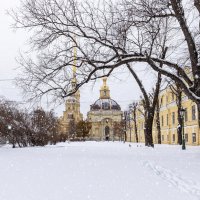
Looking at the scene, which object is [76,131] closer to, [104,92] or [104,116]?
[104,116]

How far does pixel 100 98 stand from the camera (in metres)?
173

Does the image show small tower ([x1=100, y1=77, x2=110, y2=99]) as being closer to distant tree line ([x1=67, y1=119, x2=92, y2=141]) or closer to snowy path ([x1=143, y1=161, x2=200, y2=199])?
distant tree line ([x1=67, y1=119, x2=92, y2=141])

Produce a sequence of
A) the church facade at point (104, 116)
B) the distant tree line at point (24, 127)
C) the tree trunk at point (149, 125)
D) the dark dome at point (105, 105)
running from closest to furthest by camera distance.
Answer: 1. the tree trunk at point (149, 125)
2. the distant tree line at point (24, 127)
3. the church facade at point (104, 116)
4. the dark dome at point (105, 105)

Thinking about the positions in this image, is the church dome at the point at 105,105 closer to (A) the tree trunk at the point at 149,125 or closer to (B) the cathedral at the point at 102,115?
(B) the cathedral at the point at 102,115

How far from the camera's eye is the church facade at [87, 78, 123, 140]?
162750mm

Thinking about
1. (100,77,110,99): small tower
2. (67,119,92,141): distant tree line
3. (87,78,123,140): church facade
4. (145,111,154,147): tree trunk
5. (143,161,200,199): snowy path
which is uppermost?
(100,77,110,99): small tower

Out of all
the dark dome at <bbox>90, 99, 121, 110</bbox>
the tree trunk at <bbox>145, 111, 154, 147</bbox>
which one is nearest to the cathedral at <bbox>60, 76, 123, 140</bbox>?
the dark dome at <bbox>90, 99, 121, 110</bbox>

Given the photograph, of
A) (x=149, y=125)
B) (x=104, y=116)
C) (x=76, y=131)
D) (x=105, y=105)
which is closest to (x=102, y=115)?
(x=104, y=116)

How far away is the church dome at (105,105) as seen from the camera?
169 m

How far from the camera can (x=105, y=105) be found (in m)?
171

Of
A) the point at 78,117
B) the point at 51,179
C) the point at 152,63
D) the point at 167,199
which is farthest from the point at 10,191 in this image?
the point at 78,117

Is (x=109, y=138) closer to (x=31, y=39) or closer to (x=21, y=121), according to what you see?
(x=21, y=121)

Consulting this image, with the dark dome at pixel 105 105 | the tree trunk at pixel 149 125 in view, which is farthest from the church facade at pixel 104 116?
the tree trunk at pixel 149 125

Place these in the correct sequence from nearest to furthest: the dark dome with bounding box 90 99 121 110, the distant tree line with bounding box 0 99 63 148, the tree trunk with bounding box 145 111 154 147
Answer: the tree trunk with bounding box 145 111 154 147 < the distant tree line with bounding box 0 99 63 148 < the dark dome with bounding box 90 99 121 110
